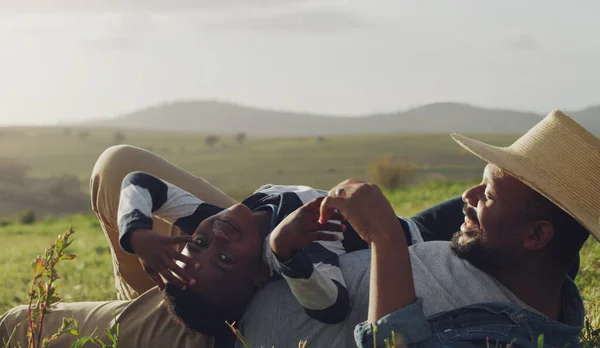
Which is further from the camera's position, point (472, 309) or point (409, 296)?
point (472, 309)

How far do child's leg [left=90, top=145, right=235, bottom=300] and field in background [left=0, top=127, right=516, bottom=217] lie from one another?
50109 millimetres

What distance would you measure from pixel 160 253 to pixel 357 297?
2.46 feet

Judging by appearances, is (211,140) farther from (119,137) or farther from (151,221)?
(151,221)

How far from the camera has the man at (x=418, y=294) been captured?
282 cm

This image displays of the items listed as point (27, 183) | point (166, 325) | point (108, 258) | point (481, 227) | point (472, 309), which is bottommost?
point (27, 183)

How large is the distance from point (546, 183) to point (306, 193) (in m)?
1.02

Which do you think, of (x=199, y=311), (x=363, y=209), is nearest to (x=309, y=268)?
(x=363, y=209)

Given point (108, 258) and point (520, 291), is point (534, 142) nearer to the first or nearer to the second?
point (520, 291)

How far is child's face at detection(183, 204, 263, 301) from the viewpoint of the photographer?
297cm

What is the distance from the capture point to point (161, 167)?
4.09 metres

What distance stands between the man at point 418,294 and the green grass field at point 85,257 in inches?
42.3

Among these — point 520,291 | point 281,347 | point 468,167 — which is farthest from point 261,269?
point 468,167

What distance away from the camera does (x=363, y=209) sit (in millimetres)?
2465

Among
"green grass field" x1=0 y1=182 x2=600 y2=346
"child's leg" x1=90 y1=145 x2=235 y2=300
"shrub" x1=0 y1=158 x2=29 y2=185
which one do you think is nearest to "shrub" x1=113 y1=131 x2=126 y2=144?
"shrub" x1=0 y1=158 x2=29 y2=185
